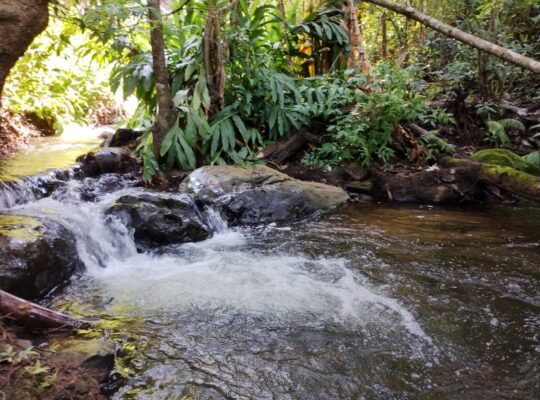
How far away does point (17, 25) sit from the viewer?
207 cm

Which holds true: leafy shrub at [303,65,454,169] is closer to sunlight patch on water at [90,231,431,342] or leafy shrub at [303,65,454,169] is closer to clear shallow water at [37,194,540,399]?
clear shallow water at [37,194,540,399]

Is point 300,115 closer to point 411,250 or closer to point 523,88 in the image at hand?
point 411,250

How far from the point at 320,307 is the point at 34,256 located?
2254 mm

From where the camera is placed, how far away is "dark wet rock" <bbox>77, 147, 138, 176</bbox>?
20.5 feet

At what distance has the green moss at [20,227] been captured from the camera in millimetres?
3348

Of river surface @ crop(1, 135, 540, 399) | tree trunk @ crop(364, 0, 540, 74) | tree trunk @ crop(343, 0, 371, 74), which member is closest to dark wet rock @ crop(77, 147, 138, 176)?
river surface @ crop(1, 135, 540, 399)

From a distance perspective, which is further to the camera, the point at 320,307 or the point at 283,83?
the point at 283,83

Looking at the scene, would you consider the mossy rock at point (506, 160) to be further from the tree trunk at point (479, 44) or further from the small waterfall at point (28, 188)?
the small waterfall at point (28, 188)

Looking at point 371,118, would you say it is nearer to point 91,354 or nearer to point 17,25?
point 17,25

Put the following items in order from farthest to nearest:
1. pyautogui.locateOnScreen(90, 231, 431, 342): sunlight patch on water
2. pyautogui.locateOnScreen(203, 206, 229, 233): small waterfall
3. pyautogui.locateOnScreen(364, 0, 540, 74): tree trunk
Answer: pyautogui.locateOnScreen(203, 206, 229, 233): small waterfall → pyautogui.locateOnScreen(90, 231, 431, 342): sunlight patch on water → pyautogui.locateOnScreen(364, 0, 540, 74): tree trunk

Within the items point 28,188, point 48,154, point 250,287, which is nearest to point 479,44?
point 250,287

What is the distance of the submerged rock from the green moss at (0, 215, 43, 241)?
1.99 meters

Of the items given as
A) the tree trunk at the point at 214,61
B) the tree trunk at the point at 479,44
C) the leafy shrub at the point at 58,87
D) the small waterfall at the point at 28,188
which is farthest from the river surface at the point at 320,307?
the leafy shrub at the point at 58,87

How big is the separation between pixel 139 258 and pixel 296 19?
5.92 meters
